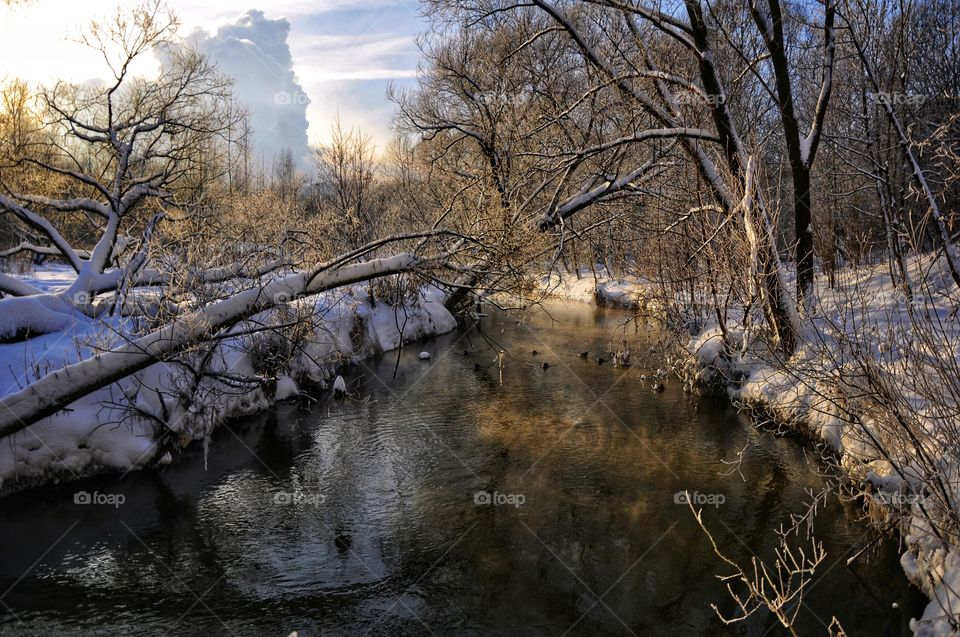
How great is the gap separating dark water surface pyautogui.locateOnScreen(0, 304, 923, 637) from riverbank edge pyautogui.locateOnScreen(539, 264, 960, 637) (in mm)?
324

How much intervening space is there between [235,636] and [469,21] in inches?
429

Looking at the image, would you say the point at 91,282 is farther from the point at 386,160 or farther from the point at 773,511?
the point at 386,160

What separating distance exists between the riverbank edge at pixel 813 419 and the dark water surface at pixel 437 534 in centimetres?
32

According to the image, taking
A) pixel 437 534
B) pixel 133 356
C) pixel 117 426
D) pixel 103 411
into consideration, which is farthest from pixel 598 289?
pixel 133 356

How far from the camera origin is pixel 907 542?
6578 mm

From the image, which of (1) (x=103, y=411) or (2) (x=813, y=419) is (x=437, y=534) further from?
(2) (x=813, y=419)

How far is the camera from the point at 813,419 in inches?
411

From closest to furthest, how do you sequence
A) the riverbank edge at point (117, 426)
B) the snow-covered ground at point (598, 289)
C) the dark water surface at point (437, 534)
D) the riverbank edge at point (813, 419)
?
the riverbank edge at point (813, 419) → the dark water surface at point (437, 534) → the riverbank edge at point (117, 426) → the snow-covered ground at point (598, 289)

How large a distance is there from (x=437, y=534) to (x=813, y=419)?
6584mm

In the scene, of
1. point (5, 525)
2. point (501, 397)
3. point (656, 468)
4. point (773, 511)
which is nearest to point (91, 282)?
point (5, 525)

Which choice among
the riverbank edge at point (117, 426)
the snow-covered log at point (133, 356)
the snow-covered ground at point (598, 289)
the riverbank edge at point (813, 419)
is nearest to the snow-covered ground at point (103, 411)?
the riverbank edge at point (117, 426)

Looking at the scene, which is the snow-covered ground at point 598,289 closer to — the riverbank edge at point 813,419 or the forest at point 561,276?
the forest at point 561,276

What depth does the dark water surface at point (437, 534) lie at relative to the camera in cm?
627

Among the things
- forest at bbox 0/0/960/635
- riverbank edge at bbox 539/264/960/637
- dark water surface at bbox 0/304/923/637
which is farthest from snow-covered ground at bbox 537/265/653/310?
dark water surface at bbox 0/304/923/637
